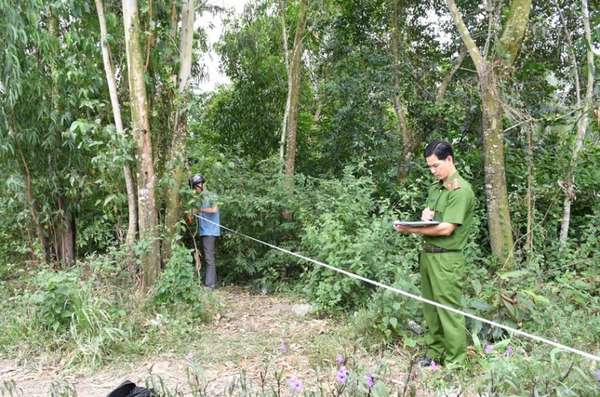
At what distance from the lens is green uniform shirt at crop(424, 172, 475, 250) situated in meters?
3.30

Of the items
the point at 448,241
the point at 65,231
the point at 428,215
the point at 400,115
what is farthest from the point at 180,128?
the point at 400,115

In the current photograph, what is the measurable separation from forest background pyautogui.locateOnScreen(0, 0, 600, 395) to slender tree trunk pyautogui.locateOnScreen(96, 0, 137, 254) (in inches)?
0.8

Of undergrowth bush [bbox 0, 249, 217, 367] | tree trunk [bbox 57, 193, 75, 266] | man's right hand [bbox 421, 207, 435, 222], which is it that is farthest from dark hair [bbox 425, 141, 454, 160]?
tree trunk [bbox 57, 193, 75, 266]

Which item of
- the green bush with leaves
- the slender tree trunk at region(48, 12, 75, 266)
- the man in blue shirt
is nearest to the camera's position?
the green bush with leaves

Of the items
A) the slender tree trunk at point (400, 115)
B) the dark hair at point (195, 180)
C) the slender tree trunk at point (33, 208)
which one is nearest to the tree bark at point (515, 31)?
the slender tree trunk at point (400, 115)

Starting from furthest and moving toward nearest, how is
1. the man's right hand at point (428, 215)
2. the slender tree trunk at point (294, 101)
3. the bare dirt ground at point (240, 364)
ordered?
1. the slender tree trunk at point (294, 101)
2. the man's right hand at point (428, 215)
3. the bare dirt ground at point (240, 364)

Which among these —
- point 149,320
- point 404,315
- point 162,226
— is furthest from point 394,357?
point 162,226

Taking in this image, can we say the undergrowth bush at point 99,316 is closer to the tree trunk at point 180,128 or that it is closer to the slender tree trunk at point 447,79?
the tree trunk at point 180,128

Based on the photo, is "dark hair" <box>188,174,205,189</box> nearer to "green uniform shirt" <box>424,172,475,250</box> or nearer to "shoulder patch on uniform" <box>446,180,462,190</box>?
"green uniform shirt" <box>424,172,475,250</box>

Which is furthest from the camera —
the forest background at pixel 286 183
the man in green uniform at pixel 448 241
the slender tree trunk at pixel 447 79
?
the slender tree trunk at pixel 447 79

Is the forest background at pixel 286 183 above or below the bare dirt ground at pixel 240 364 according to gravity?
above

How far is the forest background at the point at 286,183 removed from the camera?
4.00 m

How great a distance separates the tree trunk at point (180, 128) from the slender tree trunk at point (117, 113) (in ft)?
1.18

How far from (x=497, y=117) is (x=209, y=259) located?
3.84 meters
